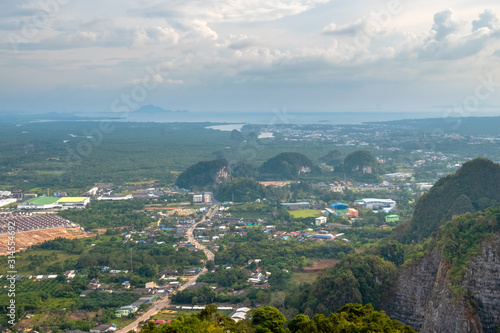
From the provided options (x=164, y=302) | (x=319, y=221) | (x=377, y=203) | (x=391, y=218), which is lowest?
(x=164, y=302)

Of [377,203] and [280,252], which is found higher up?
[377,203]

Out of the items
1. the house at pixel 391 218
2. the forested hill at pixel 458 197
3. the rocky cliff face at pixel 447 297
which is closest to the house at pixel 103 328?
the rocky cliff face at pixel 447 297

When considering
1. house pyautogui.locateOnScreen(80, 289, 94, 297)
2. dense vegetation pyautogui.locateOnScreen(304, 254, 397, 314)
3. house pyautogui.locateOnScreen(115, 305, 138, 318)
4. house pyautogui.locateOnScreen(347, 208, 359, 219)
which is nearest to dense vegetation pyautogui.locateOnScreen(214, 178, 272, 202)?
house pyautogui.locateOnScreen(347, 208, 359, 219)

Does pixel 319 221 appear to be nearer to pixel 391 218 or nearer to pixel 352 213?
pixel 352 213

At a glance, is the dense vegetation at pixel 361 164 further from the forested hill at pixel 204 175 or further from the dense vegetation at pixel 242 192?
the dense vegetation at pixel 242 192

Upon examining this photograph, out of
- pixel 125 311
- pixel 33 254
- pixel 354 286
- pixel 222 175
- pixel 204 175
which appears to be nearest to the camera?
pixel 354 286

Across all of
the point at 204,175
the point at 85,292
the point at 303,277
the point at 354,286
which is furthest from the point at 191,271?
the point at 204,175
